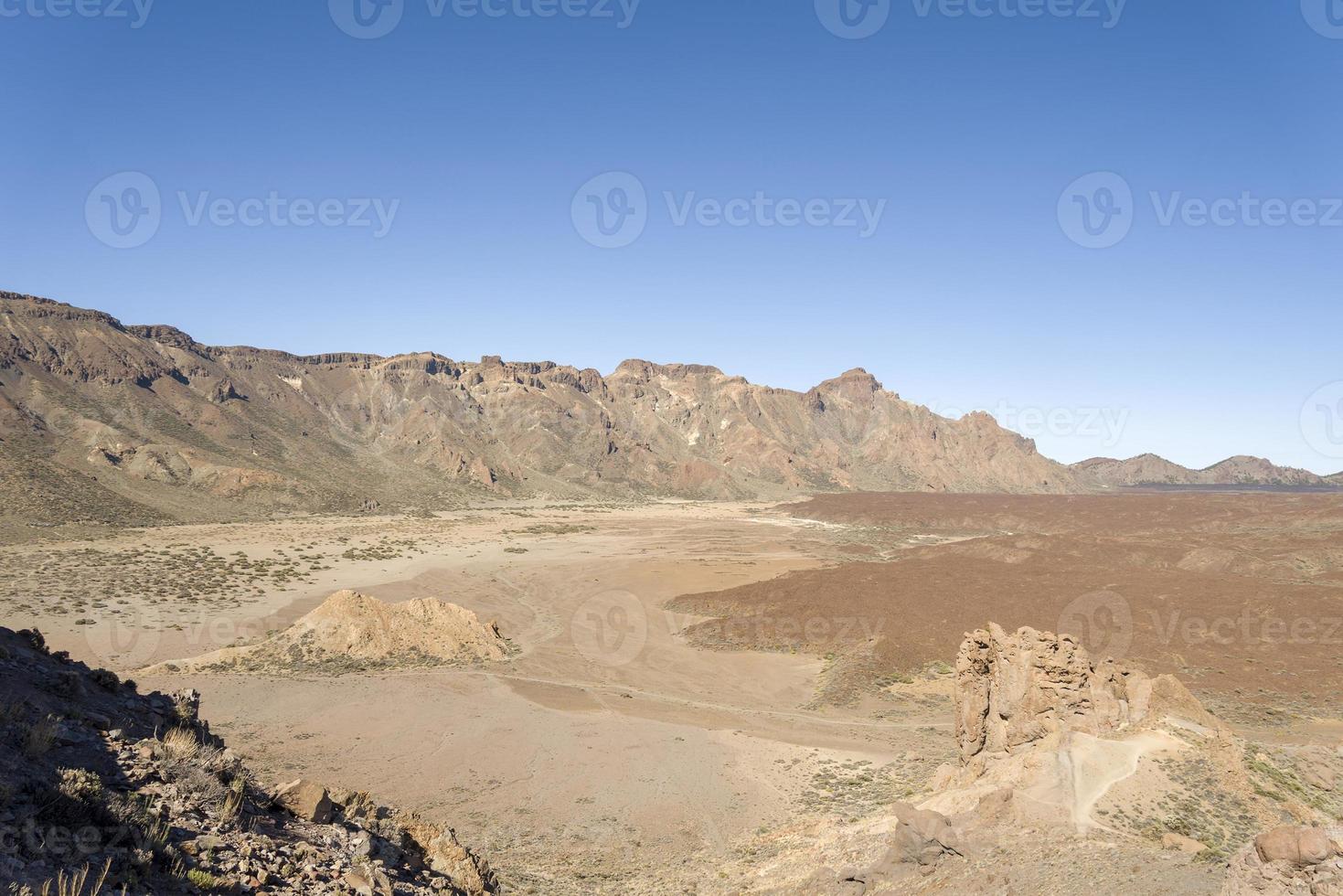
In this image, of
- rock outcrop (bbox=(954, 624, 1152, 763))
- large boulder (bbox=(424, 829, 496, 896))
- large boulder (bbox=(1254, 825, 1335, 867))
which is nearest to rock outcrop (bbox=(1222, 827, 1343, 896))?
large boulder (bbox=(1254, 825, 1335, 867))

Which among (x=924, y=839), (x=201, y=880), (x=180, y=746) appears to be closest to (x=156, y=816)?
(x=201, y=880)

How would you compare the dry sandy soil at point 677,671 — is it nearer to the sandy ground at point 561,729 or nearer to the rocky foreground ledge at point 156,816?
the sandy ground at point 561,729

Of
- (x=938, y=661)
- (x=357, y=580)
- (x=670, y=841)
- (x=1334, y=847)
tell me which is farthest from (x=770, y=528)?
(x=1334, y=847)

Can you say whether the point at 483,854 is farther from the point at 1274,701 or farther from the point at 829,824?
the point at 1274,701

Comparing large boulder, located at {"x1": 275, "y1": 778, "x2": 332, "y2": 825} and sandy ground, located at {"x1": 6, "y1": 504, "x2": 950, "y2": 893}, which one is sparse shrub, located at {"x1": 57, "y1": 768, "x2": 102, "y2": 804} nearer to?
large boulder, located at {"x1": 275, "y1": 778, "x2": 332, "y2": 825}

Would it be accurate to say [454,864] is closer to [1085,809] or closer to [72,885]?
[72,885]

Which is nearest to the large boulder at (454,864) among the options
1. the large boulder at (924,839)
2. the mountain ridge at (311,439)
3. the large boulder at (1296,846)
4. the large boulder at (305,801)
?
the large boulder at (305,801)

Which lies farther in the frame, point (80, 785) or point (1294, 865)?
point (1294, 865)
